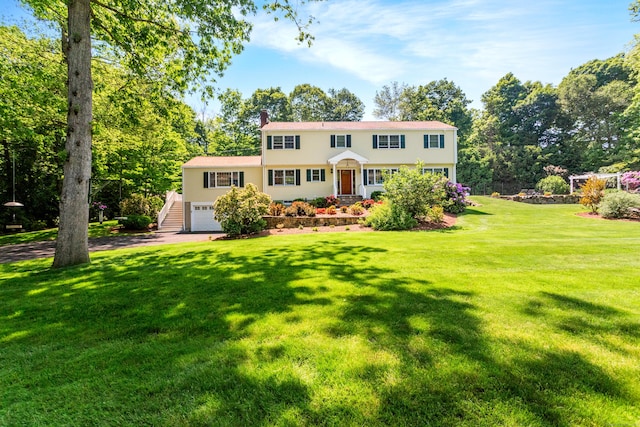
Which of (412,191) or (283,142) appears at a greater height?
(283,142)

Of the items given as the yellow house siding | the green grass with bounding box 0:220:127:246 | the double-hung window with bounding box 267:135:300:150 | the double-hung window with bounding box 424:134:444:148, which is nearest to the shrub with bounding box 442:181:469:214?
the double-hung window with bounding box 424:134:444:148

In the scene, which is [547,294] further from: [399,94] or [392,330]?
[399,94]

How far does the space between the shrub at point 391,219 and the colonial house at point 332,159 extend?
26.9 feet

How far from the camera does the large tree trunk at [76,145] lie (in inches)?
284

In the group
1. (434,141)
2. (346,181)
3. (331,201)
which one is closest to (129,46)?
(331,201)

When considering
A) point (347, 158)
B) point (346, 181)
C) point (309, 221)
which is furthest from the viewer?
point (346, 181)

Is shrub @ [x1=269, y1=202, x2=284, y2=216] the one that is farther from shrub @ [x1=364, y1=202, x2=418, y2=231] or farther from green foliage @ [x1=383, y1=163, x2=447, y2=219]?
green foliage @ [x1=383, y1=163, x2=447, y2=219]

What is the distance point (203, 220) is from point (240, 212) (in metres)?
8.33

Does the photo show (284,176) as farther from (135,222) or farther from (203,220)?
(135,222)

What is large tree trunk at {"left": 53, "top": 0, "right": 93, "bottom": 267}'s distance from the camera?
7203 mm

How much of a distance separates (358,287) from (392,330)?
1533mm

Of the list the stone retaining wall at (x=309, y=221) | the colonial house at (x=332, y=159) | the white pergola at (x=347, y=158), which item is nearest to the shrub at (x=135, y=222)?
the colonial house at (x=332, y=159)

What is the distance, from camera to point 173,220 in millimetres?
23172

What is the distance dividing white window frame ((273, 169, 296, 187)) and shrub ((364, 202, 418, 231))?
10251 millimetres
